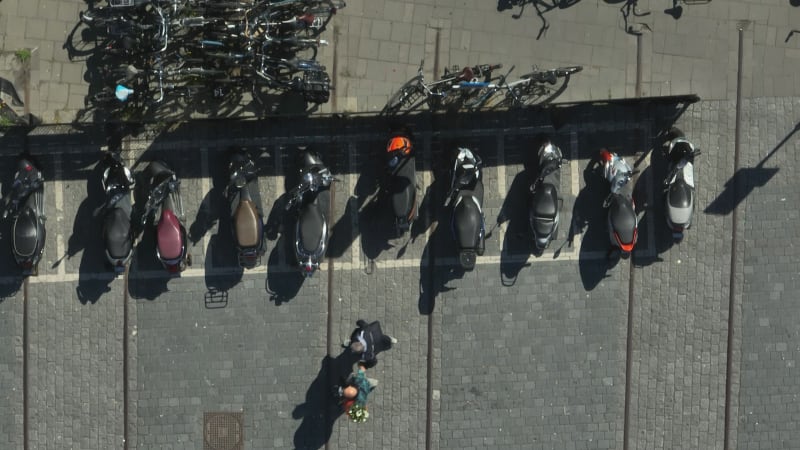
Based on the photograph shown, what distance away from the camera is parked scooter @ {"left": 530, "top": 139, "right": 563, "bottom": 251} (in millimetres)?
21594

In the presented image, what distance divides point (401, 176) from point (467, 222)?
192 centimetres

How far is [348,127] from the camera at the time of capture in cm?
2219

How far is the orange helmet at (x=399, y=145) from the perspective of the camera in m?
21.2

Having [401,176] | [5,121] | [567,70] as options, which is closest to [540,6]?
[567,70]

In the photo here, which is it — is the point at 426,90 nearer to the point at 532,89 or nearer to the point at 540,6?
the point at 532,89

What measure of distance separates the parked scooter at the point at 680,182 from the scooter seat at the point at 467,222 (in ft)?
15.3

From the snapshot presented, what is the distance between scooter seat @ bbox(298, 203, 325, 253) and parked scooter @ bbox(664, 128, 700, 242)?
848 centimetres

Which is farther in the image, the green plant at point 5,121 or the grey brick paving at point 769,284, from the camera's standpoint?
the grey brick paving at point 769,284

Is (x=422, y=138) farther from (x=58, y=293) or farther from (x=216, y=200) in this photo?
(x=58, y=293)

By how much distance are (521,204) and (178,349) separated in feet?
30.5

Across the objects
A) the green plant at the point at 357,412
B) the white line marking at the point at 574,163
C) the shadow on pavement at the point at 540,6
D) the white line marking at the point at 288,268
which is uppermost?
the shadow on pavement at the point at 540,6

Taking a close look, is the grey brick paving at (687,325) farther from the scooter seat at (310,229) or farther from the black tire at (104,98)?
the black tire at (104,98)

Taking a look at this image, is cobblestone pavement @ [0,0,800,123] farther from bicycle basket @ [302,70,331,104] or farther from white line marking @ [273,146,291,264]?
white line marking @ [273,146,291,264]

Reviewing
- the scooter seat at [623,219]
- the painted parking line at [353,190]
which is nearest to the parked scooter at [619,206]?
the scooter seat at [623,219]
